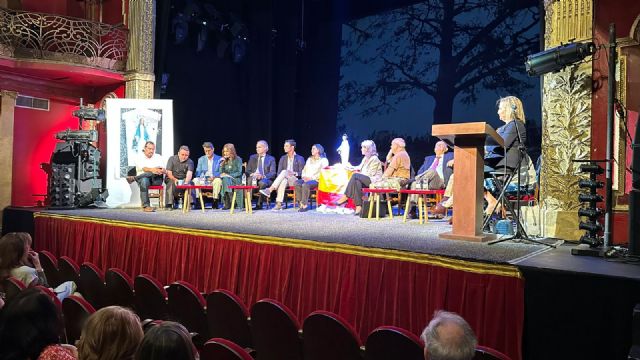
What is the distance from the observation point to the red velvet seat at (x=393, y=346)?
189cm

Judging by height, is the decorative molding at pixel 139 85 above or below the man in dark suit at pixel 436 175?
above

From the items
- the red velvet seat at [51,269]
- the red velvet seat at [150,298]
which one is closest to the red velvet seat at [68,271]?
the red velvet seat at [51,269]

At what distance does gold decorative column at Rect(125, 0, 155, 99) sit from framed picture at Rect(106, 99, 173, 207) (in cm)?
85

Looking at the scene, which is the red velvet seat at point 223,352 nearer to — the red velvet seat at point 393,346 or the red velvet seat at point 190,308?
the red velvet seat at point 393,346

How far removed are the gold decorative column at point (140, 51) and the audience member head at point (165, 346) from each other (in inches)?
305

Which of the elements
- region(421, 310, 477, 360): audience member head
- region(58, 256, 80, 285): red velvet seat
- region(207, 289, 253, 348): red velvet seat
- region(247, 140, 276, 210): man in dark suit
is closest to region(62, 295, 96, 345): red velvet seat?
region(207, 289, 253, 348): red velvet seat

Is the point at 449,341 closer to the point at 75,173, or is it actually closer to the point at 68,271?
the point at 68,271

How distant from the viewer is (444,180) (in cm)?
680

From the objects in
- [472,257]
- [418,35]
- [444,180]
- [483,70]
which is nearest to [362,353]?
[472,257]

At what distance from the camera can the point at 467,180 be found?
12.4 feet

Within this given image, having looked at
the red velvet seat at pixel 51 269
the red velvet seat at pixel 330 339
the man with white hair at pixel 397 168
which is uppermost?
the man with white hair at pixel 397 168

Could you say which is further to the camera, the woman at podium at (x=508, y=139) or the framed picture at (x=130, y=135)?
the framed picture at (x=130, y=135)

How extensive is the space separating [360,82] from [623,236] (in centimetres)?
661

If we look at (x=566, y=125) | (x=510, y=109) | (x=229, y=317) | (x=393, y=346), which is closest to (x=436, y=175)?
(x=566, y=125)
